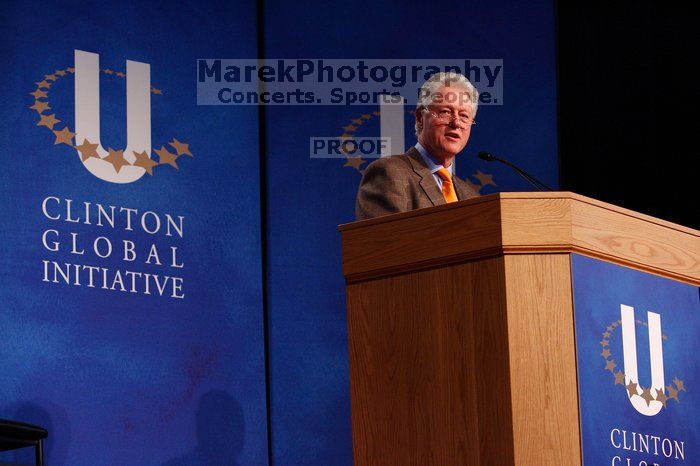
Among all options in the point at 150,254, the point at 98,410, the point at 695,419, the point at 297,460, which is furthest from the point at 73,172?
the point at 695,419

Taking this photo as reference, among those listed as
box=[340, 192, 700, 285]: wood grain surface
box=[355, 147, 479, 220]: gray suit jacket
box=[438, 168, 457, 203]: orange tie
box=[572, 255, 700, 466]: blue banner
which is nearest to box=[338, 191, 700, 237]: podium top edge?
box=[340, 192, 700, 285]: wood grain surface

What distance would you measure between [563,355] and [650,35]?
3.06 m

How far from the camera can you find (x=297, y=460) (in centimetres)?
448

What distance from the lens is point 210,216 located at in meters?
4.53

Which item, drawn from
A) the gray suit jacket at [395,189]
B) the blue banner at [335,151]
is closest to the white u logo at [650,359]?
the gray suit jacket at [395,189]

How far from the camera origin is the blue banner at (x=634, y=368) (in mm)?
2496

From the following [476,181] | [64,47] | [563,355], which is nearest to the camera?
[563,355]

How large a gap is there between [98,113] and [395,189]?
1.62m

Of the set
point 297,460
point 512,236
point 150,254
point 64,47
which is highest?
point 64,47

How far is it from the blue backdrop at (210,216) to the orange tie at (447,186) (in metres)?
1.24

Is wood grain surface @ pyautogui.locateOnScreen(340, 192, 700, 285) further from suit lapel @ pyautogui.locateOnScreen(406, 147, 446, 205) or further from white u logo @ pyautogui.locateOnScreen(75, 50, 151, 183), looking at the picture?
white u logo @ pyautogui.locateOnScreen(75, 50, 151, 183)

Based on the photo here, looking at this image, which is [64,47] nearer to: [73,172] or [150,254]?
[73,172]

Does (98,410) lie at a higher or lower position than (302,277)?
lower

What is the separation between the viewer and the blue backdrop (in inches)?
161
